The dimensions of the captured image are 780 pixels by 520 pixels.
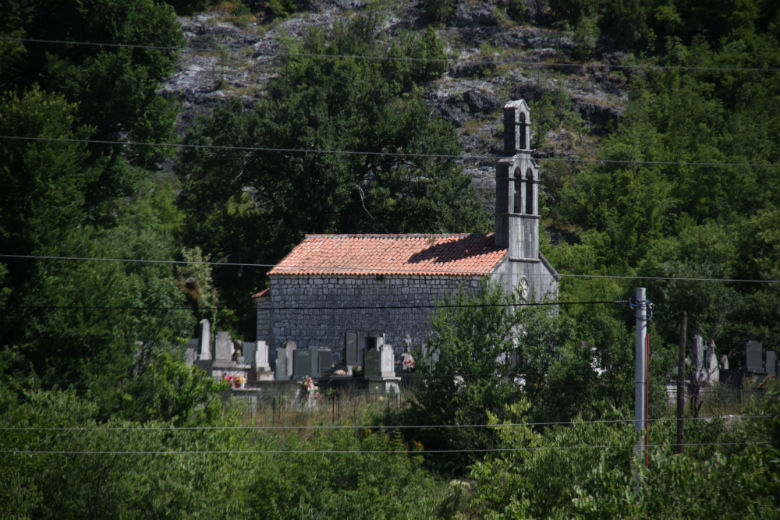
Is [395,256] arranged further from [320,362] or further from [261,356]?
→ [261,356]

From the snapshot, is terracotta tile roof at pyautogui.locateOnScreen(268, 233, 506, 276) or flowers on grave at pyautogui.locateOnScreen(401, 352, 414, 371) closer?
flowers on grave at pyautogui.locateOnScreen(401, 352, 414, 371)

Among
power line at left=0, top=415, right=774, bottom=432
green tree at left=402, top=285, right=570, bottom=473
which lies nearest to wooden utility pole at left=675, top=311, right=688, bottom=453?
power line at left=0, top=415, right=774, bottom=432

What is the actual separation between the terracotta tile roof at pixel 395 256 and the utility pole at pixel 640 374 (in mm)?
13178

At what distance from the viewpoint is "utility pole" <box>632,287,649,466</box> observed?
1664 cm

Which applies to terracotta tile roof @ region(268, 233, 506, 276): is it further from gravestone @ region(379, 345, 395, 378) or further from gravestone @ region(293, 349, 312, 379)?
gravestone @ region(293, 349, 312, 379)

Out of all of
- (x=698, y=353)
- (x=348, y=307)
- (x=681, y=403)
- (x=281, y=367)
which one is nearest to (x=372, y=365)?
(x=281, y=367)

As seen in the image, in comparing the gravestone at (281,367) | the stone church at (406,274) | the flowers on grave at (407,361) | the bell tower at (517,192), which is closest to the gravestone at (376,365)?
the flowers on grave at (407,361)

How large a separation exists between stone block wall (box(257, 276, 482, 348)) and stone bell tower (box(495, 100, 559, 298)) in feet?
6.63

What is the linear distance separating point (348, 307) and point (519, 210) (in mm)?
6844

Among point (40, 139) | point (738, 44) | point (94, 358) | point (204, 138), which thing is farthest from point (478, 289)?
point (738, 44)

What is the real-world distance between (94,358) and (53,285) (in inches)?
88.3

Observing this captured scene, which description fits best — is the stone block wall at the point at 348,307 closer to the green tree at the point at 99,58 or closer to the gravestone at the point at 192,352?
the gravestone at the point at 192,352

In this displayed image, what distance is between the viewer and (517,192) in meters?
33.5

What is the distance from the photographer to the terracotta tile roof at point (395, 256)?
32.2 meters
